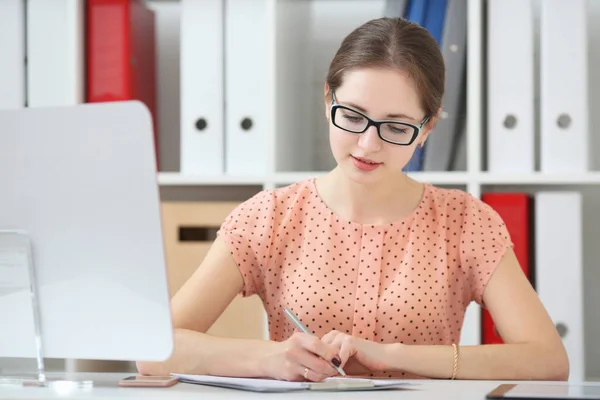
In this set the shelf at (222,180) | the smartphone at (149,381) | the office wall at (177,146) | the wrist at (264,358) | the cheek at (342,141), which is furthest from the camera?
the office wall at (177,146)

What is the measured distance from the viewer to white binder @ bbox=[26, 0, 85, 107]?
6.75ft

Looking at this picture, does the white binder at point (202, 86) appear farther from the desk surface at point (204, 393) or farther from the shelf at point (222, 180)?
the desk surface at point (204, 393)

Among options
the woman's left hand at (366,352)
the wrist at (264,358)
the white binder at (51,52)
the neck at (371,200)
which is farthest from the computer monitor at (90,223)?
the white binder at (51,52)

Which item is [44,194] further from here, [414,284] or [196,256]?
[196,256]

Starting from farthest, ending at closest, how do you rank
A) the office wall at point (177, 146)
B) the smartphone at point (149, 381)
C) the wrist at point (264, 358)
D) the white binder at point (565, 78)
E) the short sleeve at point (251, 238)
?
the office wall at point (177, 146)
the white binder at point (565, 78)
the short sleeve at point (251, 238)
the wrist at point (264, 358)
the smartphone at point (149, 381)

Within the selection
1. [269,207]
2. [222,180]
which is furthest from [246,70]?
[269,207]

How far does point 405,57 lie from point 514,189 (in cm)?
84

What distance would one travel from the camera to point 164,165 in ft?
7.57

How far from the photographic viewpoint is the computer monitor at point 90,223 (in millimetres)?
946

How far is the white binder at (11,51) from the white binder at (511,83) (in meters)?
1.12

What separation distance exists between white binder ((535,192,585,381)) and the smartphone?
111 centimetres

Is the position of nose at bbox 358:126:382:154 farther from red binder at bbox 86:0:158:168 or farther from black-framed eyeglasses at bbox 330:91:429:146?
red binder at bbox 86:0:158:168

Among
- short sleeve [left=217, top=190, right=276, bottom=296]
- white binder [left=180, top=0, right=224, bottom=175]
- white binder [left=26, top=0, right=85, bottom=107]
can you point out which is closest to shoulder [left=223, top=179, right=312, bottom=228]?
short sleeve [left=217, top=190, right=276, bottom=296]

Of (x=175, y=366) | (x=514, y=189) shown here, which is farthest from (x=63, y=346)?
(x=514, y=189)
